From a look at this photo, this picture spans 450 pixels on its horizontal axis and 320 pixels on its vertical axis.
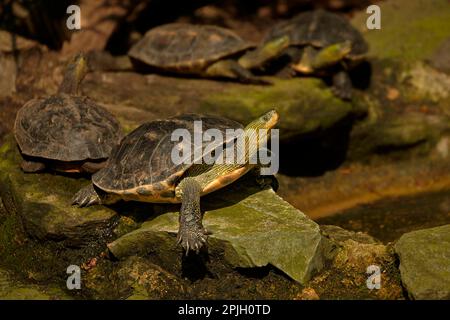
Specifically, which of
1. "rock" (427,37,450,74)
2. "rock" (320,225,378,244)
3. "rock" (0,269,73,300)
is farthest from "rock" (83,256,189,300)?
"rock" (427,37,450,74)

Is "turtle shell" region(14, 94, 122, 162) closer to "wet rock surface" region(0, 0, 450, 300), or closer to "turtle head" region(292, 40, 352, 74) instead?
"wet rock surface" region(0, 0, 450, 300)

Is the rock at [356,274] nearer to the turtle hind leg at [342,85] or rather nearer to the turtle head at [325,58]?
the turtle hind leg at [342,85]

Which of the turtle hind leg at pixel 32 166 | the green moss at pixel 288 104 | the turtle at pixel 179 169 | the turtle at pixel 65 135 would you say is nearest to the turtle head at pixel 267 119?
the turtle at pixel 179 169

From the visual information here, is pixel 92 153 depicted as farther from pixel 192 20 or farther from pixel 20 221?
pixel 192 20

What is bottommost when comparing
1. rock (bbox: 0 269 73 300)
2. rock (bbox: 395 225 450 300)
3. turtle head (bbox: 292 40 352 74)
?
rock (bbox: 0 269 73 300)

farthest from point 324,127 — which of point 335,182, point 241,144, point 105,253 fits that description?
point 105,253

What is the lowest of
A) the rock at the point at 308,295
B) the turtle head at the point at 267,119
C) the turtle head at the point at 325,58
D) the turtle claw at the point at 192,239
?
the rock at the point at 308,295
